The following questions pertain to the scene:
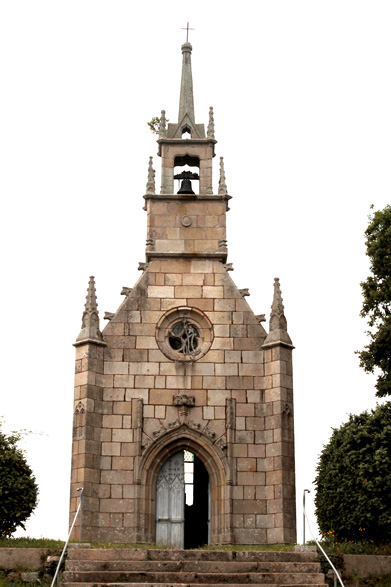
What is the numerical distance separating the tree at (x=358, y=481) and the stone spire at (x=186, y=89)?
1105cm

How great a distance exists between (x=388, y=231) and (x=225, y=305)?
5512 millimetres

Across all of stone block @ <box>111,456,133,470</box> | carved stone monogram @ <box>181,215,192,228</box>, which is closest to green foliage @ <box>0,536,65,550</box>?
stone block @ <box>111,456,133,470</box>

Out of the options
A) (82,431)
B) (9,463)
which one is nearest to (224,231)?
(82,431)

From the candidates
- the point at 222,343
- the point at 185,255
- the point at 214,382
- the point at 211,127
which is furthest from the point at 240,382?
the point at 211,127

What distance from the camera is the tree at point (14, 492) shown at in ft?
82.6

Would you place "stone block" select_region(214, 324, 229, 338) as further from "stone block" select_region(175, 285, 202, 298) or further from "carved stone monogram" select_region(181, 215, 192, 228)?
"carved stone monogram" select_region(181, 215, 192, 228)

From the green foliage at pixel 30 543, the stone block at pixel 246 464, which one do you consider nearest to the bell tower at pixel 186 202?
the stone block at pixel 246 464

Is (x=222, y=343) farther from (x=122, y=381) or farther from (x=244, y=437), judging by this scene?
(x=122, y=381)

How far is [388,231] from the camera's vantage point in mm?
29609

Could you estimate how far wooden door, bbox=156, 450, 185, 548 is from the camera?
2672cm

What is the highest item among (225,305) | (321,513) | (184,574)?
(225,305)

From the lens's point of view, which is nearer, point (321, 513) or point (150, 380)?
point (321, 513)

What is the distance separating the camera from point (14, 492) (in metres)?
25.3

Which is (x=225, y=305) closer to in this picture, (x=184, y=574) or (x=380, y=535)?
(x=380, y=535)
